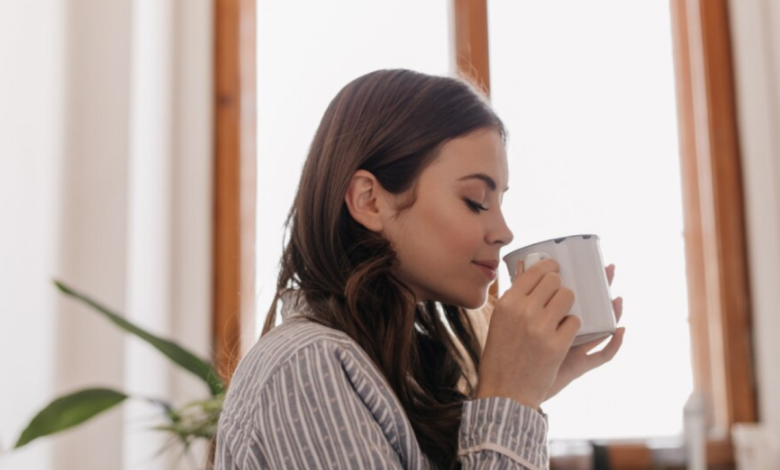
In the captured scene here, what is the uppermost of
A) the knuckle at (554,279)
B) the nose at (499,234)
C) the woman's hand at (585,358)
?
the nose at (499,234)

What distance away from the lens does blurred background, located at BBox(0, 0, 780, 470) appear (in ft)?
5.00

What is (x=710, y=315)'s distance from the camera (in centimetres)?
171

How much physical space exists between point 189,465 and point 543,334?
105cm

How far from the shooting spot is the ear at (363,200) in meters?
0.81

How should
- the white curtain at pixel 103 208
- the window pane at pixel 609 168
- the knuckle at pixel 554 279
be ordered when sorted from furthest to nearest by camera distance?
the window pane at pixel 609 168 < the white curtain at pixel 103 208 < the knuckle at pixel 554 279

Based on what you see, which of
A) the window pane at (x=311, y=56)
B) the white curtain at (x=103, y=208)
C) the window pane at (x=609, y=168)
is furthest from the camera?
the window pane at (x=311, y=56)

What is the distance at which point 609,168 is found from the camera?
181cm

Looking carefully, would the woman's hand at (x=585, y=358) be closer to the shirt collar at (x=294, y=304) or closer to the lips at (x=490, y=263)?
the lips at (x=490, y=263)

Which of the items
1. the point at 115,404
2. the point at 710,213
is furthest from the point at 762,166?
the point at 115,404

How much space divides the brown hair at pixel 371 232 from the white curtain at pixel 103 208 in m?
0.73

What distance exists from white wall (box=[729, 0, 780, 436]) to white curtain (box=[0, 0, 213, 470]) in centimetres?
103

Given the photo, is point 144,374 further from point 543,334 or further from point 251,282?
point 543,334

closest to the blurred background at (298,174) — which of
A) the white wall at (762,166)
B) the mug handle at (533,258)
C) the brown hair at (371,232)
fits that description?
the white wall at (762,166)

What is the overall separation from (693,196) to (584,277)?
110 cm
